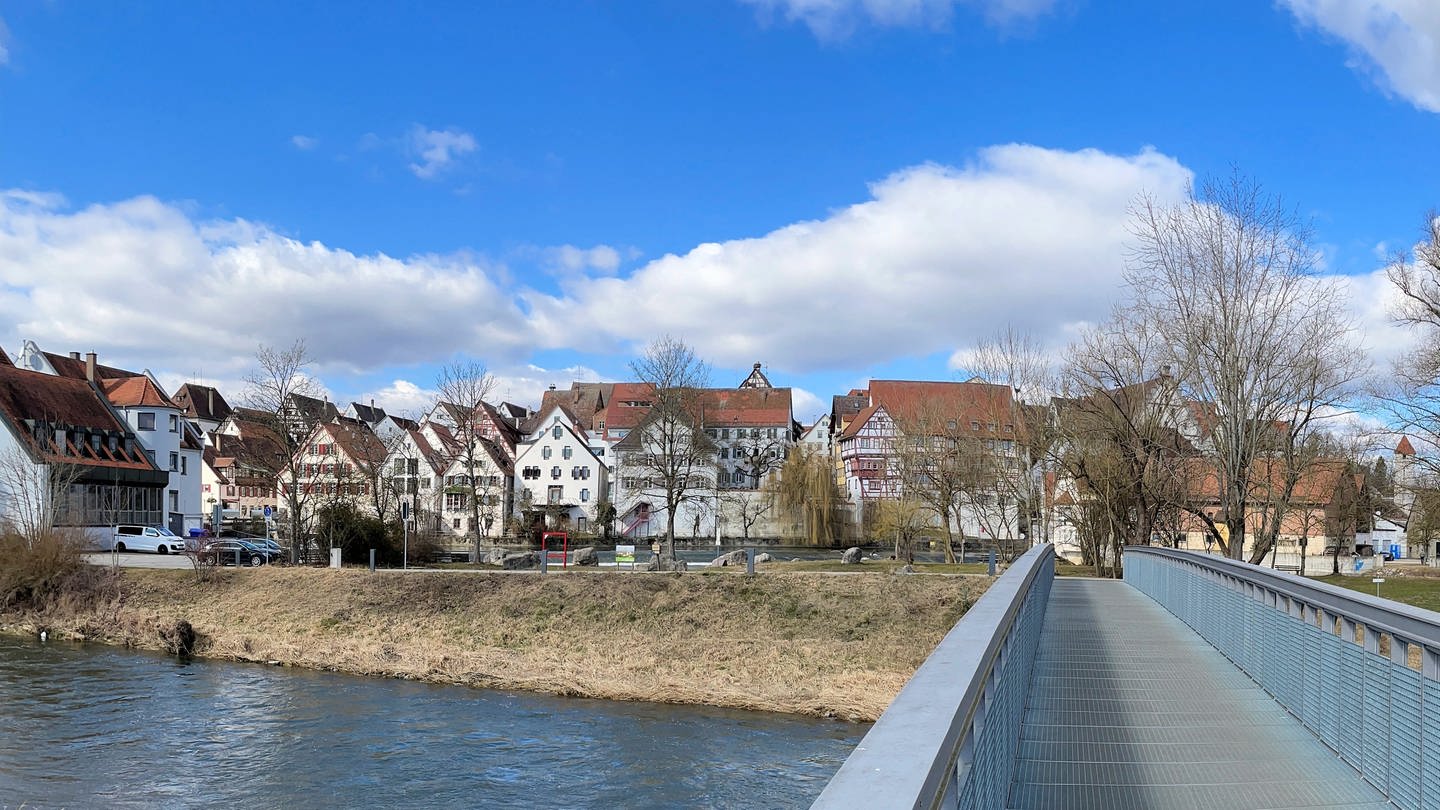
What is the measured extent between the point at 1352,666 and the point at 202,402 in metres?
136

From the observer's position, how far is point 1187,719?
25.6 feet

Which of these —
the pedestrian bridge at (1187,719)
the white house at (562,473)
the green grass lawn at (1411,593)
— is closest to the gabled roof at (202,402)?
the white house at (562,473)

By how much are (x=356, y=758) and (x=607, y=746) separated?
4541mm

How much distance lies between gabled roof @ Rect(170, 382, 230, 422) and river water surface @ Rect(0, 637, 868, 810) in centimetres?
10385

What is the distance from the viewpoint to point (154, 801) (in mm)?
16328

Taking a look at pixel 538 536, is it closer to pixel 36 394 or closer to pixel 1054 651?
pixel 36 394

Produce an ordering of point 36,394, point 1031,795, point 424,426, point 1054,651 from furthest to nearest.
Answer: point 424,426 → point 36,394 → point 1054,651 → point 1031,795

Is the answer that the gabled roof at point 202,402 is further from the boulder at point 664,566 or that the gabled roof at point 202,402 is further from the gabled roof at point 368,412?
the boulder at point 664,566

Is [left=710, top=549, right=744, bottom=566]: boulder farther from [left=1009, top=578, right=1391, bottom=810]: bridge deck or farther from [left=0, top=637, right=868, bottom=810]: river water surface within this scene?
[left=1009, top=578, right=1391, bottom=810]: bridge deck

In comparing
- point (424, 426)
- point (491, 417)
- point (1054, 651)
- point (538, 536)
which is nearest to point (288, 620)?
point (1054, 651)

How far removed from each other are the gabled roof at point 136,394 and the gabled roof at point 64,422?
180 centimetres

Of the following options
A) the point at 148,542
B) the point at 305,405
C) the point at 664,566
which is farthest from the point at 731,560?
the point at 148,542

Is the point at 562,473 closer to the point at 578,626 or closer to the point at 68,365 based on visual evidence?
the point at 68,365

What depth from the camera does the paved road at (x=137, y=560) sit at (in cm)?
4177
